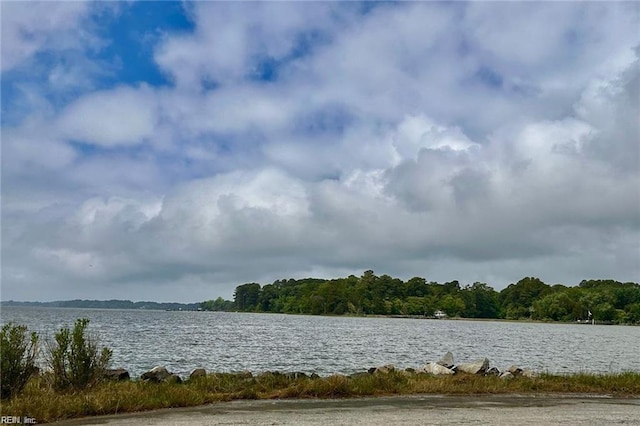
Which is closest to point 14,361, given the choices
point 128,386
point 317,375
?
point 128,386

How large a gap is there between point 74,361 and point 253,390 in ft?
15.3

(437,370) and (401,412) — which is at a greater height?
(401,412)

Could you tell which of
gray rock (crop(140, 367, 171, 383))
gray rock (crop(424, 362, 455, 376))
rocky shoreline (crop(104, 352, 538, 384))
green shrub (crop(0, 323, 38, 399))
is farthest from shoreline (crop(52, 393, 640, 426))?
gray rock (crop(140, 367, 171, 383))

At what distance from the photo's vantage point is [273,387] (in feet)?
53.7

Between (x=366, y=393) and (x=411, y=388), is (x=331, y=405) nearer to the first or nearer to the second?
(x=366, y=393)

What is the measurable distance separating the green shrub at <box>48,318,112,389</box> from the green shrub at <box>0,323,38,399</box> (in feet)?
1.92

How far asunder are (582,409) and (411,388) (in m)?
4.59

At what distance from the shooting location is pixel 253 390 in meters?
15.7

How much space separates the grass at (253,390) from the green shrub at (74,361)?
36 centimetres

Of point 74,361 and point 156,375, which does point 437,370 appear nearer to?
point 156,375

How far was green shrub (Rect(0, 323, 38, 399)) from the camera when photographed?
13.8 m

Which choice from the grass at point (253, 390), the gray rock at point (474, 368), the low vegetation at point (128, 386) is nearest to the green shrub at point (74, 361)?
the low vegetation at point (128, 386)

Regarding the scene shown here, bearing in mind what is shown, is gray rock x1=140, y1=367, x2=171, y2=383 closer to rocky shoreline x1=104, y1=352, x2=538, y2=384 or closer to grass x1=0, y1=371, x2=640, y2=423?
rocky shoreline x1=104, y1=352, x2=538, y2=384

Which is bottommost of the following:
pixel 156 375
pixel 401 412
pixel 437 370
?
pixel 156 375
